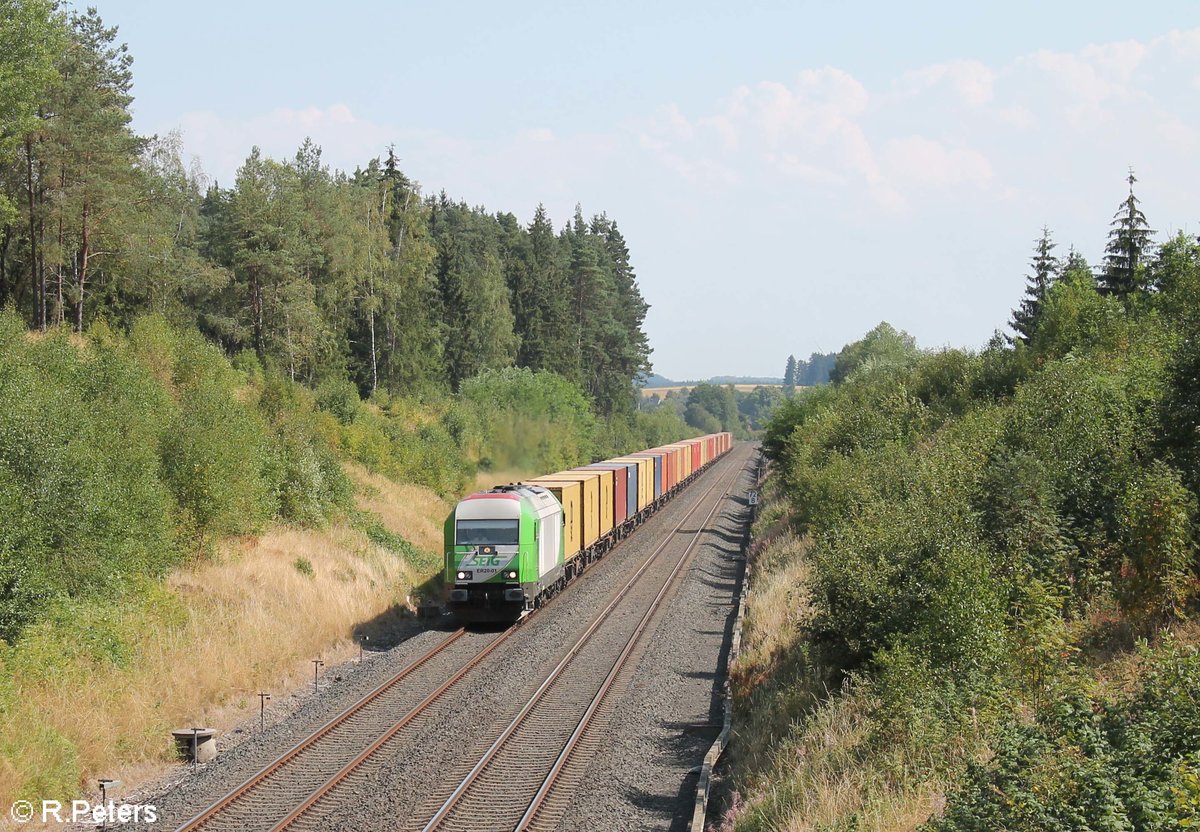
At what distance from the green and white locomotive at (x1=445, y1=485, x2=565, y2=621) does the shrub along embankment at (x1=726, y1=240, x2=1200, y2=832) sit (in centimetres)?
519

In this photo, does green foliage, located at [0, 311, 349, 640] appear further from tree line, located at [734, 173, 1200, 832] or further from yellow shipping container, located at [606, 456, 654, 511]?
yellow shipping container, located at [606, 456, 654, 511]

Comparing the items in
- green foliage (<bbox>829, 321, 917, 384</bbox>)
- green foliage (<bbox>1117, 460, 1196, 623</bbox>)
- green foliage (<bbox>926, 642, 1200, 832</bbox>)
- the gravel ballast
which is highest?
green foliage (<bbox>829, 321, 917, 384</bbox>)

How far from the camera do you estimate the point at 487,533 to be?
22.8 metres

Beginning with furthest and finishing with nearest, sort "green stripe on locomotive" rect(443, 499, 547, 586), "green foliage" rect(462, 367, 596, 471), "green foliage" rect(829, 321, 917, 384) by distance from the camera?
1. "green foliage" rect(829, 321, 917, 384)
2. "green foliage" rect(462, 367, 596, 471)
3. "green stripe on locomotive" rect(443, 499, 547, 586)

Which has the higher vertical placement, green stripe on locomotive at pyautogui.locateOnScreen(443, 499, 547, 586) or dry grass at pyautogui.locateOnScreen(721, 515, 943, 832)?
green stripe on locomotive at pyautogui.locateOnScreen(443, 499, 547, 586)

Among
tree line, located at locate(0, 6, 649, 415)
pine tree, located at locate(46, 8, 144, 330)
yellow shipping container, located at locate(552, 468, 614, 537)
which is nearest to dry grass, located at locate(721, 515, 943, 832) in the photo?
yellow shipping container, located at locate(552, 468, 614, 537)

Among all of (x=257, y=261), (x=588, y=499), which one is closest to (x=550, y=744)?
(x=588, y=499)

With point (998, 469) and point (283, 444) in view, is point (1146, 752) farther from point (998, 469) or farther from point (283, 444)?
point (283, 444)

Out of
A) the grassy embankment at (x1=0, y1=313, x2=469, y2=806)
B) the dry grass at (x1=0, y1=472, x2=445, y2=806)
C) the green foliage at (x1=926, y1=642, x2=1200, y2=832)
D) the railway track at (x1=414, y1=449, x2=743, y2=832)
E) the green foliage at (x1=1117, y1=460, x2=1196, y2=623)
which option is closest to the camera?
the green foliage at (x1=926, y1=642, x2=1200, y2=832)

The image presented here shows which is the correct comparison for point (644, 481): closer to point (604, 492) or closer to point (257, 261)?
point (604, 492)

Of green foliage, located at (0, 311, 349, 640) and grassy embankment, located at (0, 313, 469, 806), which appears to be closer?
grassy embankment, located at (0, 313, 469, 806)

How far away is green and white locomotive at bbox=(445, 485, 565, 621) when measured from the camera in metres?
22.6

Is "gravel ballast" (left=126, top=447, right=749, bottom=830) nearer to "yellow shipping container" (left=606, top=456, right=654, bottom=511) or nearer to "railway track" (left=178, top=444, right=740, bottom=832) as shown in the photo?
"railway track" (left=178, top=444, right=740, bottom=832)

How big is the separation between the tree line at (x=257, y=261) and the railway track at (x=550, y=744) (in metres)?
20.0
